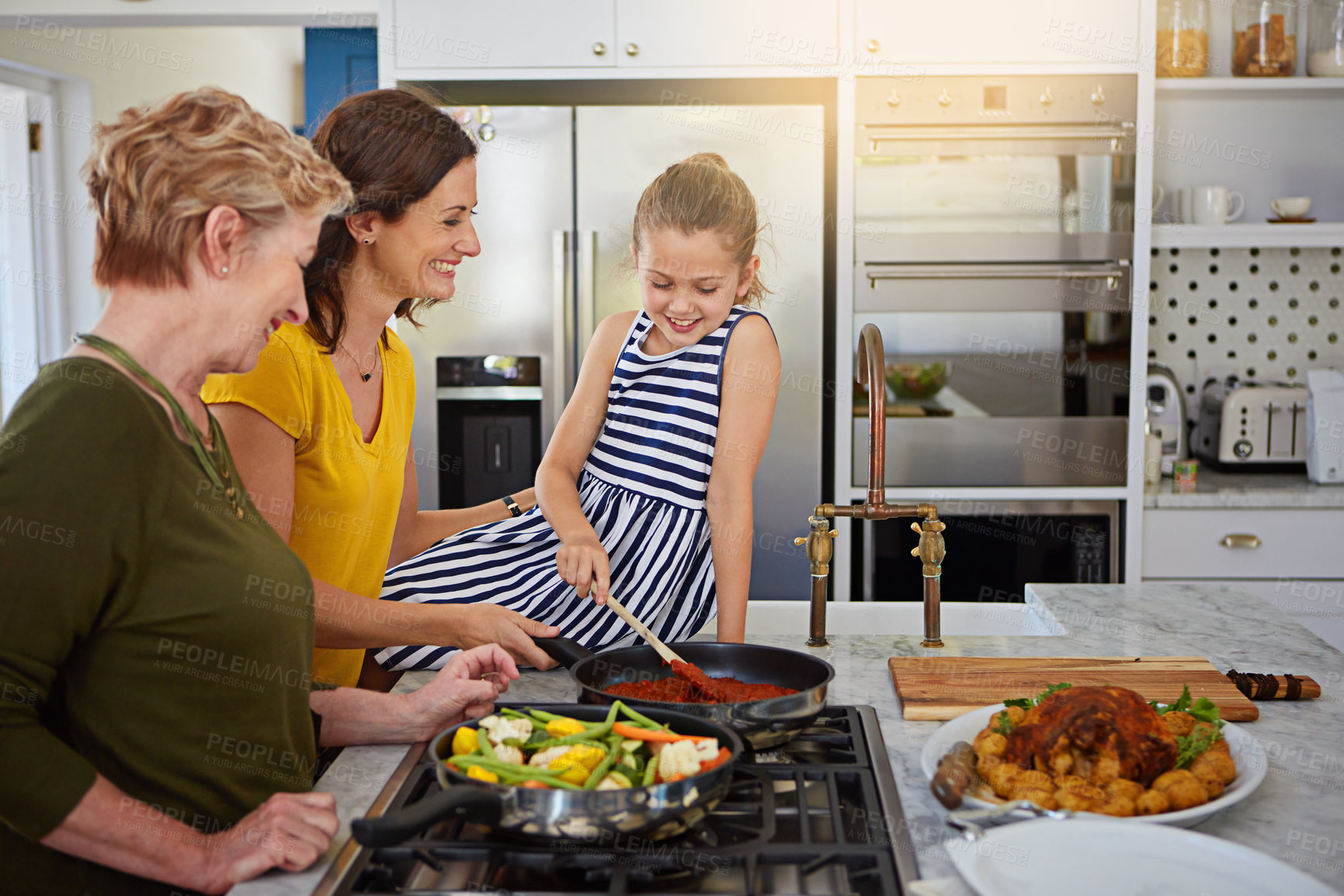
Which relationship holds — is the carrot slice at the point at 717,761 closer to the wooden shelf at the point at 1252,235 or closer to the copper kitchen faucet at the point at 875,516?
the copper kitchen faucet at the point at 875,516

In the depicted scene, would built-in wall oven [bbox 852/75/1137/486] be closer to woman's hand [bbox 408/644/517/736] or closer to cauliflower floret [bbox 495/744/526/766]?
woman's hand [bbox 408/644/517/736]

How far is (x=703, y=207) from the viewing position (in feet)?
5.06

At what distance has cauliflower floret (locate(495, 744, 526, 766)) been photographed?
2.97ft

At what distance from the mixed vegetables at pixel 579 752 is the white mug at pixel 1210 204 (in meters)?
2.71

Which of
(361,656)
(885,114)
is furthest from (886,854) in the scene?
(885,114)

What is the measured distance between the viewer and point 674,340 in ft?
5.36

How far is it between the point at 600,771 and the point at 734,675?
1.17ft

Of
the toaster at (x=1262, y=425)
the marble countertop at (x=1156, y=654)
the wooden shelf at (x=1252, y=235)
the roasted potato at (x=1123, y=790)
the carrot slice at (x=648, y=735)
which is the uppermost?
the wooden shelf at (x=1252, y=235)

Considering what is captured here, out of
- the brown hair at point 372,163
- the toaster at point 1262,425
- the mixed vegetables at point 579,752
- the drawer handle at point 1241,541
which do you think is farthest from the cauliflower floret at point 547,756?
the toaster at point 1262,425

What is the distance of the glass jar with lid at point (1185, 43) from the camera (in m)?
3.06

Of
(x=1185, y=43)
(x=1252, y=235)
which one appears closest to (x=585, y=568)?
(x=1252, y=235)

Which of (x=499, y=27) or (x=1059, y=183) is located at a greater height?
(x=499, y=27)

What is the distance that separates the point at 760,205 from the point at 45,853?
2.27 metres

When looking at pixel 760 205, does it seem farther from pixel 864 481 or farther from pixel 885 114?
pixel 864 481
